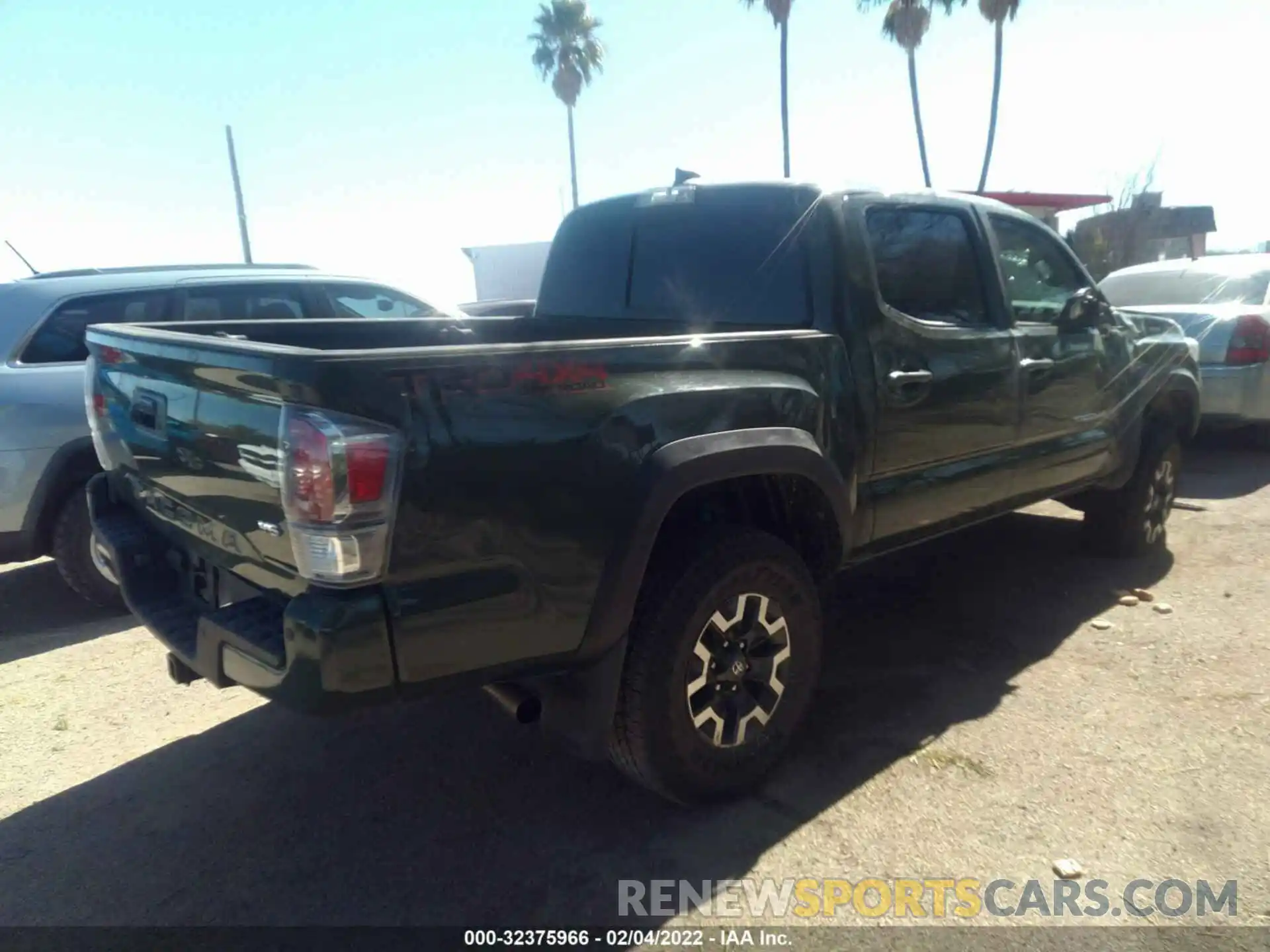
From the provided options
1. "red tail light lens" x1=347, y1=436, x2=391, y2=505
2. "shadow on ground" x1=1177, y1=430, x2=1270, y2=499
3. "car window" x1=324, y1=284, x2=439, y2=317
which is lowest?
"shadow on ground" x1=1177, y1=430, x2=1270, y2=499

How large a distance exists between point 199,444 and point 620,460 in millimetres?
1136

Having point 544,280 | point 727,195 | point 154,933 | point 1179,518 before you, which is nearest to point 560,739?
point 154,933

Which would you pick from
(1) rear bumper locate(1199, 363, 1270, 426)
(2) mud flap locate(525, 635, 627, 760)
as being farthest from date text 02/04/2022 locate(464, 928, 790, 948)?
(1) rear bumper locate(1199, 363, 1270, 426)

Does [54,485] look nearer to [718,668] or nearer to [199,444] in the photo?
[199,444]

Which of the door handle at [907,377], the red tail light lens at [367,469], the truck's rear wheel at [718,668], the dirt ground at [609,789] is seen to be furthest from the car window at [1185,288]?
the red tail light lens at [367,469]

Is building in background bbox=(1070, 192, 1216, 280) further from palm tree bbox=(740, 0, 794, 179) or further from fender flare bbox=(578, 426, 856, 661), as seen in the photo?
fender flare bbox=(578, 426, 856, 661)

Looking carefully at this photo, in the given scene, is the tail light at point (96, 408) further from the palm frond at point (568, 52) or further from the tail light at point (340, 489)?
the palm frond at point (568, 52)

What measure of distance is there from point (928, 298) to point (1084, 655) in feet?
5.59

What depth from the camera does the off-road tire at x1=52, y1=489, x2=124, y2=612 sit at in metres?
4.68

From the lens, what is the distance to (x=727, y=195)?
3.64 metres

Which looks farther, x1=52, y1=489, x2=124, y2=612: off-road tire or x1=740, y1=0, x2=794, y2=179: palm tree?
x1=740, y1=0, x2=794, y2=179: palm tree

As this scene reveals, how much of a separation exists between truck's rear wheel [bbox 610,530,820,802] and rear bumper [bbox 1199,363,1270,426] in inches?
223

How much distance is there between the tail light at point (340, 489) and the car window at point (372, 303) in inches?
147

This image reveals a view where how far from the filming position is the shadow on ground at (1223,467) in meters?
6.92
